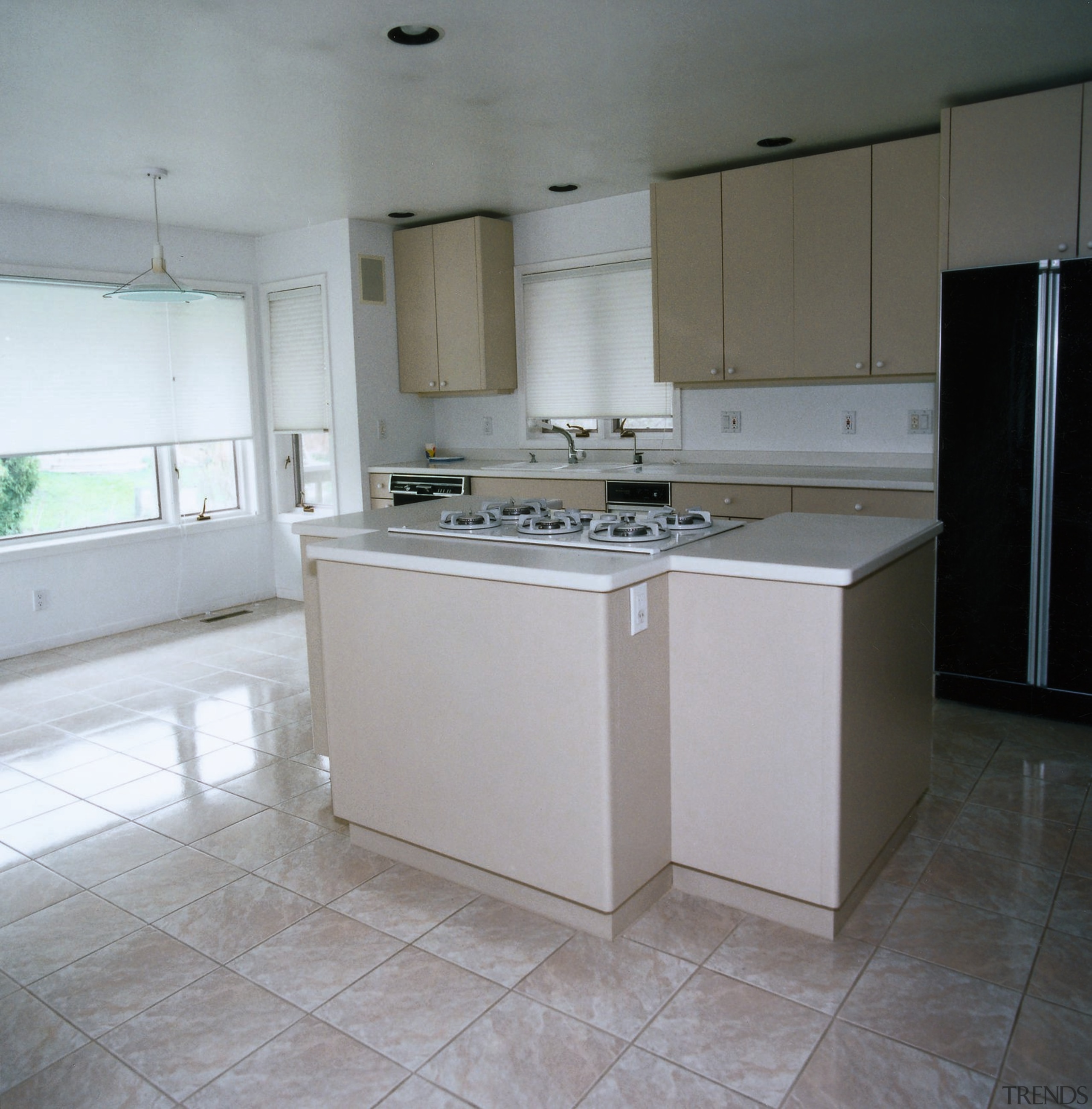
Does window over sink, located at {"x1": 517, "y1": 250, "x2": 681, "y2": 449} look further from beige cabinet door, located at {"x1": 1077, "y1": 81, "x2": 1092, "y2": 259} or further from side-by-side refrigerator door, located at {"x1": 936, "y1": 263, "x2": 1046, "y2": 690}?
beige cabinet door, located at {"x1": 1077, "y1": 81, "x2": 1092, "y2": 259}

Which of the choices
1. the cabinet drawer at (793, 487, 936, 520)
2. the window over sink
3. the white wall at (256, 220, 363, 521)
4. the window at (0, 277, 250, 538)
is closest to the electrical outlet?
the cabinet drawer at (793, 487, 936, 520)

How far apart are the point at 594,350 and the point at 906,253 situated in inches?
77.0

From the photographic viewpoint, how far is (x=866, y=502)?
4145 mm

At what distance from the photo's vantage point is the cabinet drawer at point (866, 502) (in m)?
4.03

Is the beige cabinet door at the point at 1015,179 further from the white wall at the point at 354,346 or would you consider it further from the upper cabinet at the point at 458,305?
the white wall at the point at 354,346

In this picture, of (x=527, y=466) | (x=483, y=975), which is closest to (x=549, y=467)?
(x=527, y=466)

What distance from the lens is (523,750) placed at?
7.77 ft

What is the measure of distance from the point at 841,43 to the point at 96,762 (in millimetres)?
3681

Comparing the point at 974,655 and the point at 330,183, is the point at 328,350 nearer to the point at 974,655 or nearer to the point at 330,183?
the point at 330,183

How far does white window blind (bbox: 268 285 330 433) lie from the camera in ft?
19.9

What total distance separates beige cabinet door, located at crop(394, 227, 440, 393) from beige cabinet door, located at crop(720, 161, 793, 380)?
2020 millimetres

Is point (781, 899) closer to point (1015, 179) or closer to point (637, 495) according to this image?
point (637, 495)

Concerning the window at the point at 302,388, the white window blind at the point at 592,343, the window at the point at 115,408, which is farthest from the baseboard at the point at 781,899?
the window at the point at 115,408

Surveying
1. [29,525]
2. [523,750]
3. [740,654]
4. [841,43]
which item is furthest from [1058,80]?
[29,525]
